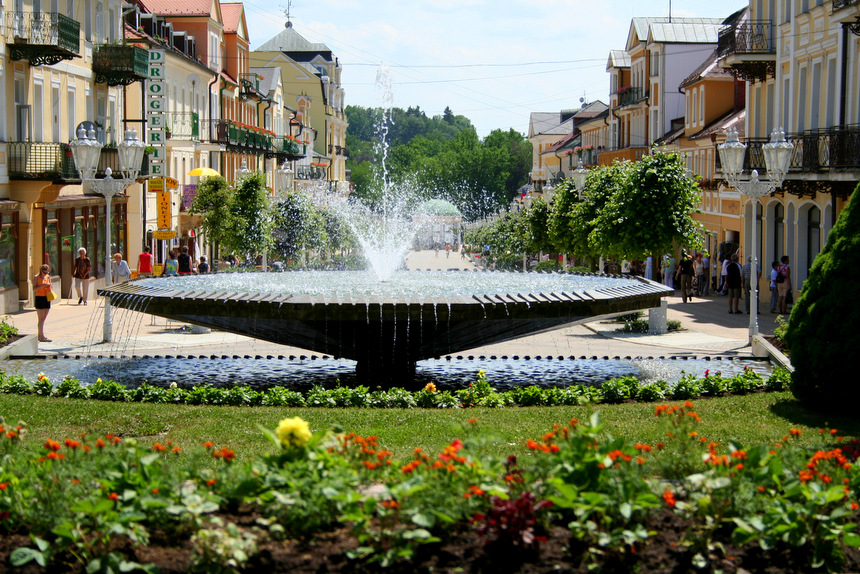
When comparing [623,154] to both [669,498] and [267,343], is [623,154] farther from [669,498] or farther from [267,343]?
[669,498]

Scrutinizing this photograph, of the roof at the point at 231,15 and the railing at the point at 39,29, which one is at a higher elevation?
the roof at the point at 231,15

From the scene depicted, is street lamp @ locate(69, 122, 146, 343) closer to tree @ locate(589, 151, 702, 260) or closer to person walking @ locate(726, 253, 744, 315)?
tree @ locate(589, 151, 702, 260)

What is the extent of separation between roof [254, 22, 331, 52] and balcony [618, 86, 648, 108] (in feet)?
141

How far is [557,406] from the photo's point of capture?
11.7 m

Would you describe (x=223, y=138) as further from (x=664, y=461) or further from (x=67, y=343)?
(x=664, y=461)

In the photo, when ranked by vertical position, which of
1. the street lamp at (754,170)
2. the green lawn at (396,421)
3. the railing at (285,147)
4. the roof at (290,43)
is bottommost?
the green lawn at (396,421)

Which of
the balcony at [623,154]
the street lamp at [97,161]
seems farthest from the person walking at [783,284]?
the balcony at [623,154]

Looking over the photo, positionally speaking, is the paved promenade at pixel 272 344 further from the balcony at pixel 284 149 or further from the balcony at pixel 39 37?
the balcony at pixel 284 149

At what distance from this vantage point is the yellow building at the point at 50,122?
92.9 ft

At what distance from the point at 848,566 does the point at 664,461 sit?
48.8 inches

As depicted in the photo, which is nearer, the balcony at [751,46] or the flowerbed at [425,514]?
the flowerbed at [425,514]

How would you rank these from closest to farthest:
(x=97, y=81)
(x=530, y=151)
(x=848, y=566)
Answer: (x=848, y=566), (x=97, y=81), (x=530, y=151)

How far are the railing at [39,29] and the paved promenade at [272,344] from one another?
23.0 ft

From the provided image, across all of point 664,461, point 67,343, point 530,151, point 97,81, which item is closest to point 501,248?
point 97,81
